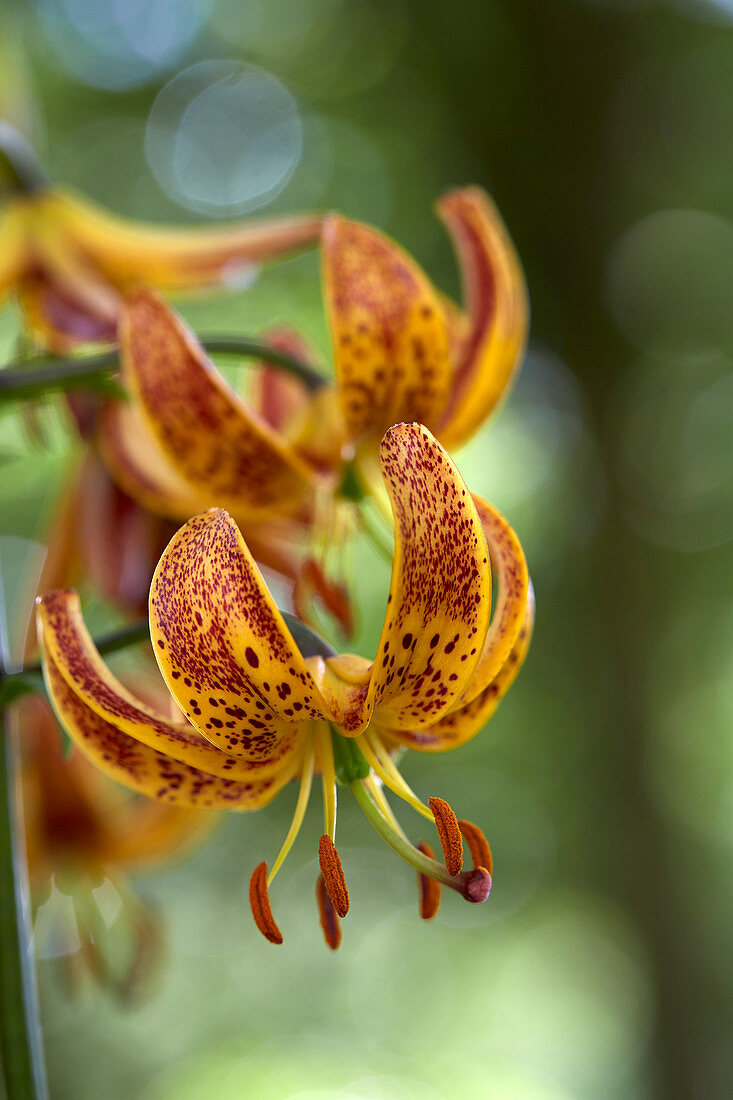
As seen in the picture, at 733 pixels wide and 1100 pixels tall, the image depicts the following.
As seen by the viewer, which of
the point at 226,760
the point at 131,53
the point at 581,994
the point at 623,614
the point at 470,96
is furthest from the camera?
A: the point at 581,994

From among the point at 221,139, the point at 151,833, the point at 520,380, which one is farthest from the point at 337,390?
the point at 221,139

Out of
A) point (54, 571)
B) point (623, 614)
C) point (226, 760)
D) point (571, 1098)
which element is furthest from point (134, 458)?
point (571, 1098)

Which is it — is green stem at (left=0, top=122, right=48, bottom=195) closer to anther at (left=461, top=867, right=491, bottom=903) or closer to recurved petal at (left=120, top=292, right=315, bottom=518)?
recurved petal at (left=120, top=292, right=315, bottom=518)

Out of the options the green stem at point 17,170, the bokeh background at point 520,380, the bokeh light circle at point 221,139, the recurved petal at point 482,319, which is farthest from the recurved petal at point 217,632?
the bokeh light circle at point 221,139

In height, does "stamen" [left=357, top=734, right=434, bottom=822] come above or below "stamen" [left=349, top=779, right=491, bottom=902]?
above

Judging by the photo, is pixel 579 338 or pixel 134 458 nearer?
pixel 134 458

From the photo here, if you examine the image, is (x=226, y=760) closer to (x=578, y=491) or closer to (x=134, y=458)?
(x=134, y=458)

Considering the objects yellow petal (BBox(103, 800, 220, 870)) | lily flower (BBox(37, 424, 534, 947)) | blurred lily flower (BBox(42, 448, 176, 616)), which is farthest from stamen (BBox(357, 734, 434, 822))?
yellow petal (BBox(103, 800, 220, 870))
